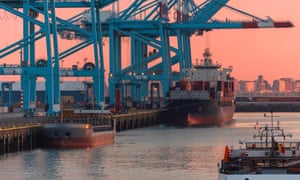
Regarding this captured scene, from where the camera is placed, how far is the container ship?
5039 inches

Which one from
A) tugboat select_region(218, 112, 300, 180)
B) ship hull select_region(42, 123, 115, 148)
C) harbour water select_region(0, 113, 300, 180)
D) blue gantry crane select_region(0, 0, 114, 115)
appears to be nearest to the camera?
tugboat select_region(218, 112, 300, 180)

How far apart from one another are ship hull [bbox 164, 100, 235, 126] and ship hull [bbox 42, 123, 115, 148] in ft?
180

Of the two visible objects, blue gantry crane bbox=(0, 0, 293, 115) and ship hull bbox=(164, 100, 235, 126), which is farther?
ship hull bbox=(164, 100, 235, 126)

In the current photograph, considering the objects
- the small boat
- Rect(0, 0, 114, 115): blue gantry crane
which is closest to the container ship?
Rect(0, 0, 114, 115): blue gantry crane

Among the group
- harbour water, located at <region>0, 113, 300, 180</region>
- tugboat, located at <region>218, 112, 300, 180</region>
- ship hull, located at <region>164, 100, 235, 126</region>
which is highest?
ship hull, located at <region>164, 100, 235, 126</region>

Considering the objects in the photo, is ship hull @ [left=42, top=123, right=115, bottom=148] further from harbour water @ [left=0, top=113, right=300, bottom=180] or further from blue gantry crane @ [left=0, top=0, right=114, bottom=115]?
blue gantry crane @ [left=0, top=0, right=114, bottom=115]

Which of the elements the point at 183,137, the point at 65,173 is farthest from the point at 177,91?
the point at 65,173

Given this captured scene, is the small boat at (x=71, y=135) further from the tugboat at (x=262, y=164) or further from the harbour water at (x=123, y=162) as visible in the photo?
the tugboat at (x=262, y=164)

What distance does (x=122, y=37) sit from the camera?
469 ft

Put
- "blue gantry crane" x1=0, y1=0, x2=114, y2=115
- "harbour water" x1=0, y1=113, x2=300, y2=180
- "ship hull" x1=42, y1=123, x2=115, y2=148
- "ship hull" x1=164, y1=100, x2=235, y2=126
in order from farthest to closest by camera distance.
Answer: "ship hull" x1=164, y1=100, x2=235, y2=126
"blue gantry crane" x1=0, y1=0, x2=114, y2=115
"ship hull" x1=42, y1=123, x2=115, y2=148
"harbour water" x1=0, y1=113, x2=300, y2=180

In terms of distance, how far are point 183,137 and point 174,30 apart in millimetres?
52356

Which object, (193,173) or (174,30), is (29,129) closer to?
(193,173)

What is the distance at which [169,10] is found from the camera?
474ft

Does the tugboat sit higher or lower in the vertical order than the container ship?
lower
